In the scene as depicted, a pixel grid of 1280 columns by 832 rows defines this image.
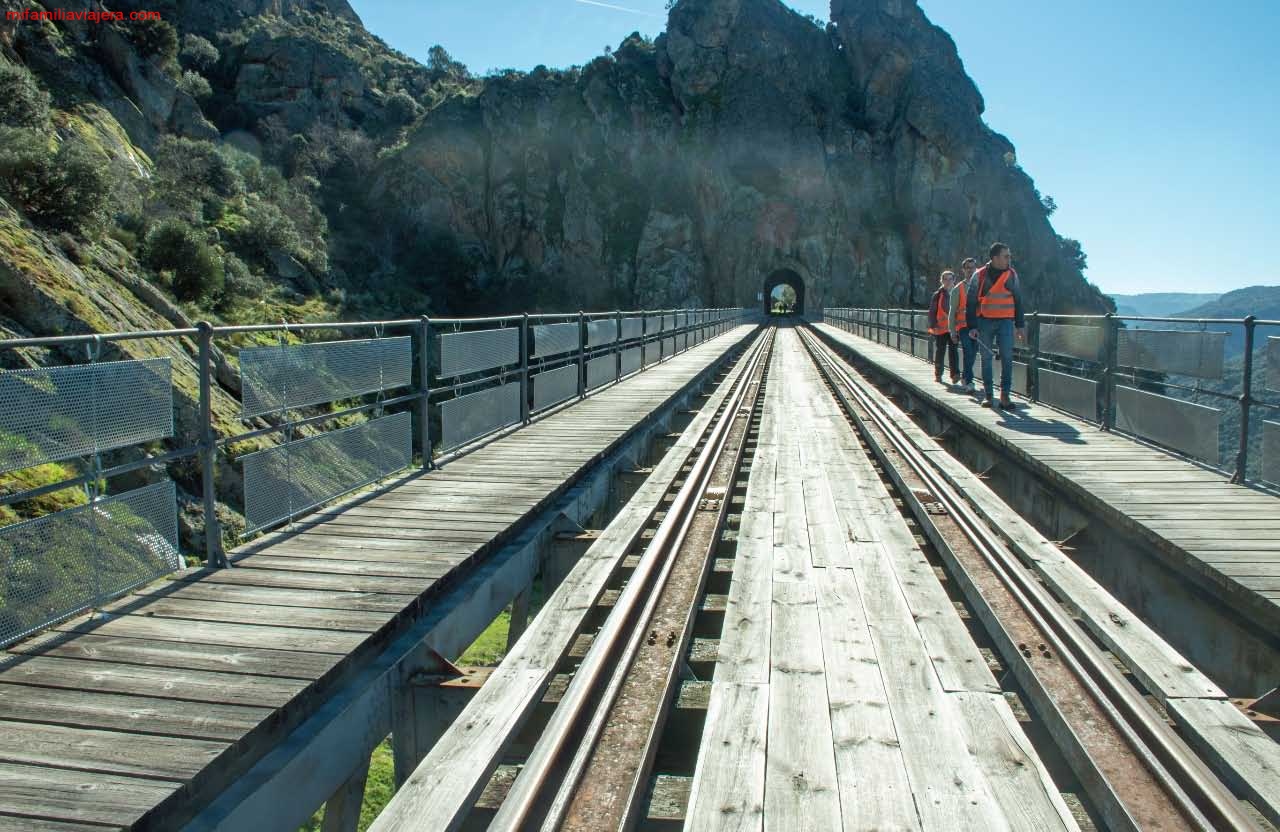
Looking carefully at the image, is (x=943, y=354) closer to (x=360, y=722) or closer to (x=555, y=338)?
(x=555, y=338)

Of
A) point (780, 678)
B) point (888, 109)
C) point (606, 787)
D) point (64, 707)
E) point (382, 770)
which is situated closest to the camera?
point (606, 787)

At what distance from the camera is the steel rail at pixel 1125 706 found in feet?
8.98

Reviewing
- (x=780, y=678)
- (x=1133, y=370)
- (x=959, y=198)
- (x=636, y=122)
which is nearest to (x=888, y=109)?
(x=959, y=198)

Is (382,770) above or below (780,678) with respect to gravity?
below

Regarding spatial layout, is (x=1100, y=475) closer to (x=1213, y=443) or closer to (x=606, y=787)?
(x=1213, y=443)

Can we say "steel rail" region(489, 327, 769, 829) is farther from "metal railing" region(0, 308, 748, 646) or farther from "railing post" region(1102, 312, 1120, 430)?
"railing post" region(1102, 312, 1120, 430)

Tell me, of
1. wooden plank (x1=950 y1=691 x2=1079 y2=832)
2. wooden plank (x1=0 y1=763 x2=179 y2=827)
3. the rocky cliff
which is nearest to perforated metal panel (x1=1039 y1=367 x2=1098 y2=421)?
wooden plank (x1=950 y1=691 x2=1079 y2=832)

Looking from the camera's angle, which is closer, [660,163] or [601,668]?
[601,668]

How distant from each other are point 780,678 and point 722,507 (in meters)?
3.24

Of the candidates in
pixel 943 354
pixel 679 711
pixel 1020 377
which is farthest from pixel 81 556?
Result: pixel 943 354

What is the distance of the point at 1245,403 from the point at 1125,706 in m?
4.57

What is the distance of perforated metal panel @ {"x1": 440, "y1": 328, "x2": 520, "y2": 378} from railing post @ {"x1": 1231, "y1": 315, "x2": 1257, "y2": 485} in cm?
626

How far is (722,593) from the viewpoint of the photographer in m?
5.29

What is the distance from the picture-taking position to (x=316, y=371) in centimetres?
573
